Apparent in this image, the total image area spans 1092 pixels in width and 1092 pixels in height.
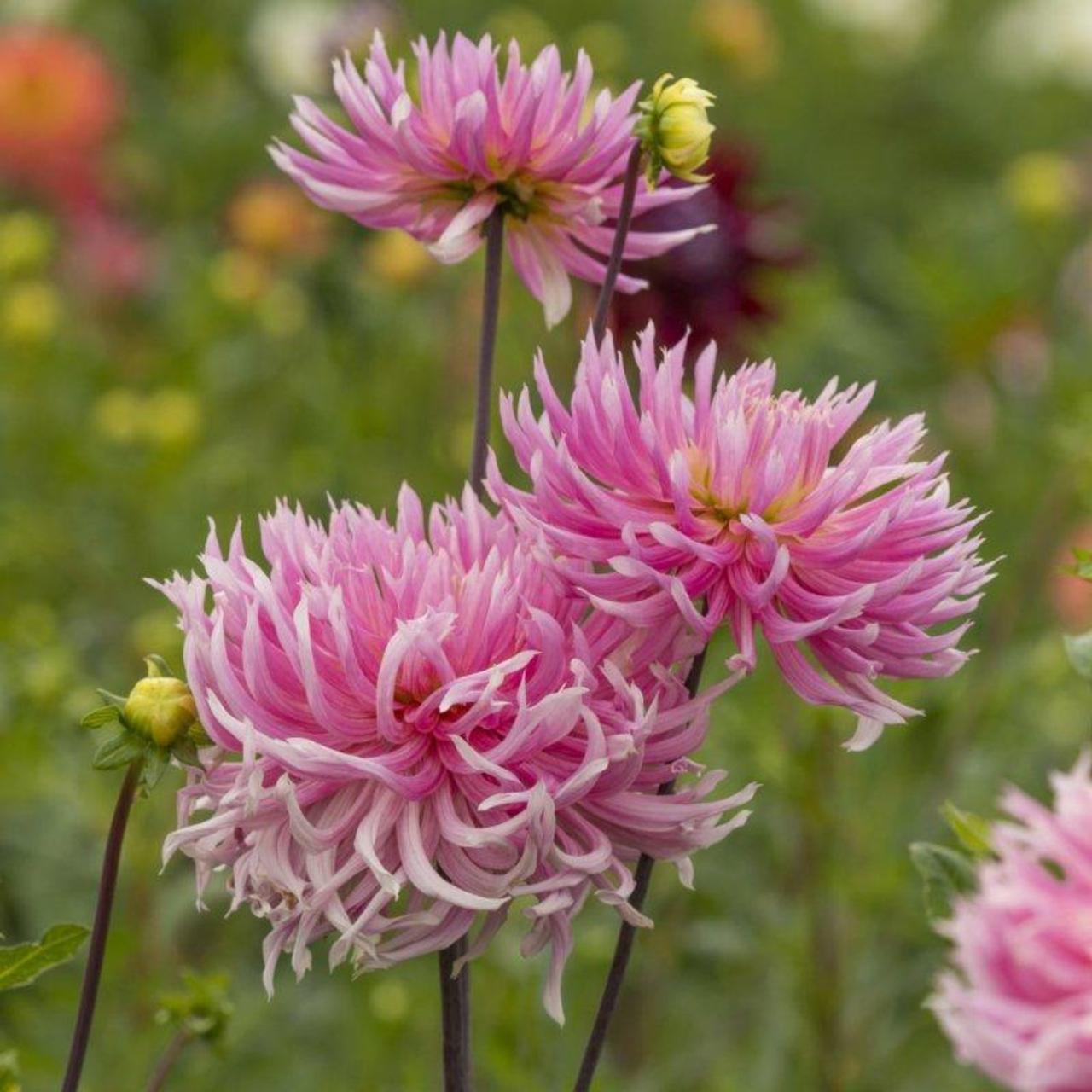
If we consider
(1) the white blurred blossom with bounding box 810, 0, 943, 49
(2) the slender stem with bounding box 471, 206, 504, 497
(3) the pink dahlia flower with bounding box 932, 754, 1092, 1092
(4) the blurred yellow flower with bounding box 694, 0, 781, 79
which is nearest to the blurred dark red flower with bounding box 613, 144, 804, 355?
(2) the slender stem with bounding box 471, 206, 504, 497

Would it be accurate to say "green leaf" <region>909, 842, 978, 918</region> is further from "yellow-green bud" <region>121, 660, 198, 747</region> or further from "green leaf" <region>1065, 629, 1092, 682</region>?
"yellow-green bud" <region>121, 660, 198, 747</region>

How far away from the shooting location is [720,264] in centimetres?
151

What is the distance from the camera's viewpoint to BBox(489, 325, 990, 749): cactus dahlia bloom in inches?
21.8

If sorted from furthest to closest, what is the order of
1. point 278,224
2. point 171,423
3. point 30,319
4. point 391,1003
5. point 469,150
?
point 278,224
point 30,319
point 171,423
point 391,1003
point 469,150

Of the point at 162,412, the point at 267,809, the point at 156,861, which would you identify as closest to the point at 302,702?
the point at 267,809

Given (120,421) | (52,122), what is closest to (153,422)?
(120,421)

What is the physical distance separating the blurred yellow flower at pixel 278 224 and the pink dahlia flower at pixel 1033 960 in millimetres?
1961

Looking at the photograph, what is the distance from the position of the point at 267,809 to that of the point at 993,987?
0.24 metres

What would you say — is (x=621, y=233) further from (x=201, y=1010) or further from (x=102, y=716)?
(x=201, y=1010)

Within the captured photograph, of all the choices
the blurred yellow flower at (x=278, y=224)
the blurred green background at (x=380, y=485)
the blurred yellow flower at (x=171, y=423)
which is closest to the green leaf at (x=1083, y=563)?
the blurred green background at (x=380, y=485)

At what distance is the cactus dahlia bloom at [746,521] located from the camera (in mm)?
554

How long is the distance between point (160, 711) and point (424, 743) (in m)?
0.09

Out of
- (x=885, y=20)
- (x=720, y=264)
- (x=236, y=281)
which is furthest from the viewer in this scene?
(x=885, y=20)

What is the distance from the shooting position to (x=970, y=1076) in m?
1.29
